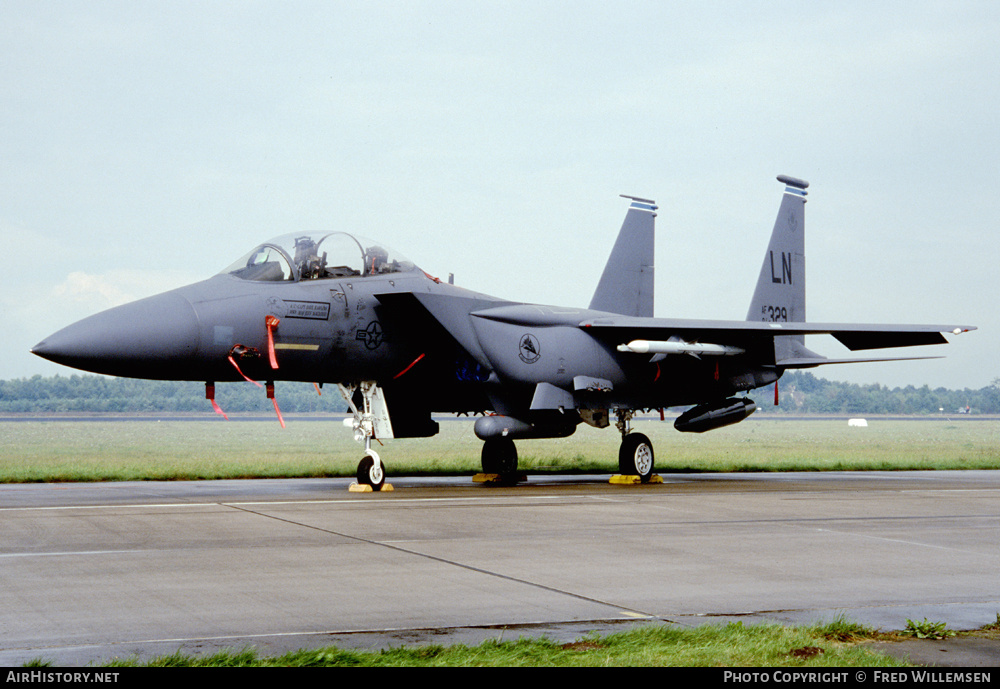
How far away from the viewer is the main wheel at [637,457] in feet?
55.1

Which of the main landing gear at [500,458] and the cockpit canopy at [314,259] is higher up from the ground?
the cockpit canopy at [314,259]

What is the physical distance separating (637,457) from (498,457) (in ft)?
7.78

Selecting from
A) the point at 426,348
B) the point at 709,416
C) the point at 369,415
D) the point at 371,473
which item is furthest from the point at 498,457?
the point at 709,416

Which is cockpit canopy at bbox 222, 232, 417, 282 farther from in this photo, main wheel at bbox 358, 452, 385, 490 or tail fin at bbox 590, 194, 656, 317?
tail fin at bbox 590, 194, 656, 317

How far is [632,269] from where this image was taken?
69.1 feet

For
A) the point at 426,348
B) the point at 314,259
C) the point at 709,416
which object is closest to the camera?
the point at 314,259

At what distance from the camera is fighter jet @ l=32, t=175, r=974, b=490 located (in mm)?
12281

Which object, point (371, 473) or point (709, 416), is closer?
point (371, 473)

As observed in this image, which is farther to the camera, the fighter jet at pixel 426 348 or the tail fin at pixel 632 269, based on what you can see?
the tail fin at pixel 632 269

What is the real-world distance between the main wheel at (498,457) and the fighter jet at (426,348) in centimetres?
3

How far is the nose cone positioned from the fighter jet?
0.05 feet

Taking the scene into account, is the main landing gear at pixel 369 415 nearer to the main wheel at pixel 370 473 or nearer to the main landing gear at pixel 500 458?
the main wheel at pixel 370 473

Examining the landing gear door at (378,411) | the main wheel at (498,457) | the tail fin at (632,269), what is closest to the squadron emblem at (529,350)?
the main wheel at (498,457)

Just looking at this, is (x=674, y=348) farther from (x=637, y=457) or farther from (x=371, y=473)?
(x=371, y=473)
